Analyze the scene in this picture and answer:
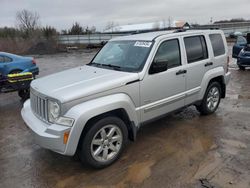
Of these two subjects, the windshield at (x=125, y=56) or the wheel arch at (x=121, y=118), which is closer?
the wheel arch at (x=121, y=118)

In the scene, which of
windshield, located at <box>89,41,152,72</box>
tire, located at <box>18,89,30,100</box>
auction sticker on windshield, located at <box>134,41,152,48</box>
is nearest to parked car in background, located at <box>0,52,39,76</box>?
tire, located at <box>18,89,30,100</box>

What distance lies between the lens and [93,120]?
3.66 m

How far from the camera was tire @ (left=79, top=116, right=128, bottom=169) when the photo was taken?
359 cm

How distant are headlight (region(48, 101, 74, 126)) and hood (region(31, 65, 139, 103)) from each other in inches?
4.5

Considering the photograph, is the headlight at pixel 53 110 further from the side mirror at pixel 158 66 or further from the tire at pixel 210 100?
the tire at pixel 210 100

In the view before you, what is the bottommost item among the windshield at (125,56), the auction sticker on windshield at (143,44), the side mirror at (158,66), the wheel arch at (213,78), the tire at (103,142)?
the tire at (103,142)

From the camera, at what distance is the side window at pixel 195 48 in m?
5.09

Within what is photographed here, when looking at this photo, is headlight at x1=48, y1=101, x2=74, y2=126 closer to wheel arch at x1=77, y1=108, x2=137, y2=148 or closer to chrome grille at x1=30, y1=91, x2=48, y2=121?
chrome grille at x1=30, y1=91, x2=48, y2=121

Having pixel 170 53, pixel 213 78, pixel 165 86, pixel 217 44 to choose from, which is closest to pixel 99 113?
pixel 165 86

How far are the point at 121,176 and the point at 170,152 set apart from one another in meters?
1.05

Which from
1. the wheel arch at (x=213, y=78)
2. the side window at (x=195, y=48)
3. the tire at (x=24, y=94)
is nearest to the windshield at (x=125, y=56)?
the side window at (x=195, y=48)

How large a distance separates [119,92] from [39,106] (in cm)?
124

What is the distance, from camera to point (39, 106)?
391 cm

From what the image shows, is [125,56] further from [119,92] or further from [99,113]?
[99,113]
